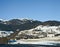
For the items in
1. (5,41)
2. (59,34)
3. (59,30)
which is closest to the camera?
(5,41)

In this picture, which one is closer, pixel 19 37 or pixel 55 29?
pixel 19 37

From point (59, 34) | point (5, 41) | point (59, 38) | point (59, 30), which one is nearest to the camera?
point (5, 41)

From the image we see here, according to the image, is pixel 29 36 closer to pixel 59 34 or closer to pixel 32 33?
pixel 32 33

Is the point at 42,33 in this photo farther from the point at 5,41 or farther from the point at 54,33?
the point at 5,41

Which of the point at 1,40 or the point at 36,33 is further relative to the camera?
the point at 36,33

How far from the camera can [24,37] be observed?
183 meters

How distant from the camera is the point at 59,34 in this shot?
180 meters

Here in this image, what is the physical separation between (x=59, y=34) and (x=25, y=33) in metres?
25.7

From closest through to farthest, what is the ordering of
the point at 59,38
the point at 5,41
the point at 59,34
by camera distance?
the point at 5,41 → the point at 59,38 → the point at 59,34

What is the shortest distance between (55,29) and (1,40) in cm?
6379

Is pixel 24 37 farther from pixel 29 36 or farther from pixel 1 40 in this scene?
pixel 1 40

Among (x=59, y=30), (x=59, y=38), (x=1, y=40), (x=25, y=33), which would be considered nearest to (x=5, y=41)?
(x=1, y=40)

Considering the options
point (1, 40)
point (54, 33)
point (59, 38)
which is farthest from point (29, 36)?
point (1, 40)

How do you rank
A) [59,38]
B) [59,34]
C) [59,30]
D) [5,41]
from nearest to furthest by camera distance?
[5,41] → [59,38] → [59,34] → [59,30]
